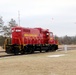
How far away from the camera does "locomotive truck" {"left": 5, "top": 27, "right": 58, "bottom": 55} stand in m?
36.2

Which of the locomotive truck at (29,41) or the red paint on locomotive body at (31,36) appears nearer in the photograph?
the locomotive truck at (29,41)

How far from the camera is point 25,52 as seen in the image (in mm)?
37219

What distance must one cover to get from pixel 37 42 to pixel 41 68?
23563 mm

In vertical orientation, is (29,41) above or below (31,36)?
below

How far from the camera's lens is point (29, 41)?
3900 cm

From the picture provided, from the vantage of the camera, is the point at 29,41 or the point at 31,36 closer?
the point at 29,41

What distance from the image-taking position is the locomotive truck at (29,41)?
36188mm

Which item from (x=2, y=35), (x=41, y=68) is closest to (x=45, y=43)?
(x=41, y=68)

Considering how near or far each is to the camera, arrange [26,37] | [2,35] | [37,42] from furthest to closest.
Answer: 1. [2,35]
2. [37,42]
3. [26,37]

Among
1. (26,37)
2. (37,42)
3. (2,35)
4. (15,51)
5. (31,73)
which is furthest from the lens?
(2,35)

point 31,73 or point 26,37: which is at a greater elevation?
point 26,37

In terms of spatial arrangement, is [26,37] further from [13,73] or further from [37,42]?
[13,73]

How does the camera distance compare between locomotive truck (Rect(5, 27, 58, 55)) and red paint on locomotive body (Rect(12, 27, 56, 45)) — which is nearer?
locomotive truck (Rect(5, 27, 58, 55))

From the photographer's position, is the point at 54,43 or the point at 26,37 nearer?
the point at 26,37
